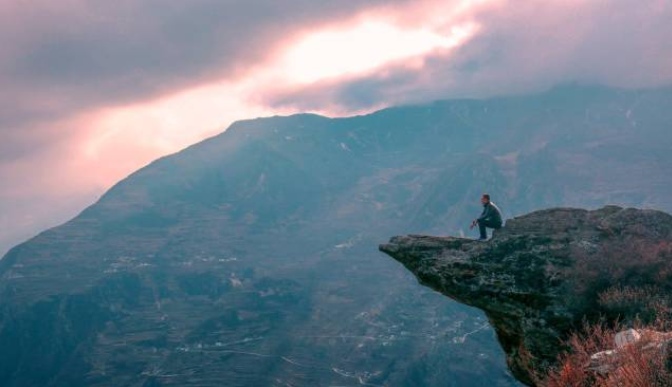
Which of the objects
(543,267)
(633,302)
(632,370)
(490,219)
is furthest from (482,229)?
(632,370)

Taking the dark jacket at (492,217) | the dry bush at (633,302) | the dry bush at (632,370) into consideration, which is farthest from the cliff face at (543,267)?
the dry bush at (632,370)

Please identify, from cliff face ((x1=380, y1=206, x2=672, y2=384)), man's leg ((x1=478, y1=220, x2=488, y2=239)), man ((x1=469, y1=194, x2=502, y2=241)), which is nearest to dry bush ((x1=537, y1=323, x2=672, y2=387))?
cliff face ((x1=380, y1=206, x2=672, y2=384))

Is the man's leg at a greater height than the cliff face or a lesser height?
greater

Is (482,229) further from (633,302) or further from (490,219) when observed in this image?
(633,302)

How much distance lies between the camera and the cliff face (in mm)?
18359

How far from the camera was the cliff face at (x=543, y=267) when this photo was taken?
18.4m

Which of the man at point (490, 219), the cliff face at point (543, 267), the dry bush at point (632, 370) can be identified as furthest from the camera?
the man at point (490, 219)

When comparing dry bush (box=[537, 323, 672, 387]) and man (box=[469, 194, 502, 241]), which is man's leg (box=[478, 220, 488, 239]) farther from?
dry bush (box=[537, 323, 672, 387])

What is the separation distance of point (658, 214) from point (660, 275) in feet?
18.3

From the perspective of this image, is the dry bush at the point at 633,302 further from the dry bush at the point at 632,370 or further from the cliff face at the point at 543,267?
the dry bush at the point at 632,370

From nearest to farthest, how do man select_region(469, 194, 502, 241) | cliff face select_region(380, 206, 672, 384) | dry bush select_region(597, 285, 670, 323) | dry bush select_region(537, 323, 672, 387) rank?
dry bush select_region(537, 323, 672, 387)
dry bush select_region(597, 285, 670, 323)
cliff face select_region(380, 206, 672, 384)
man select_region(469, 194, 502, 241)

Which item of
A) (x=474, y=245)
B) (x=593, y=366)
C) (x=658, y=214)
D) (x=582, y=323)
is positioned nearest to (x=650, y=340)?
(x=593, y=366)

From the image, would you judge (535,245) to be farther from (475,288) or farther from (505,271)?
(475,288)

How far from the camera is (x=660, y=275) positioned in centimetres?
1795
